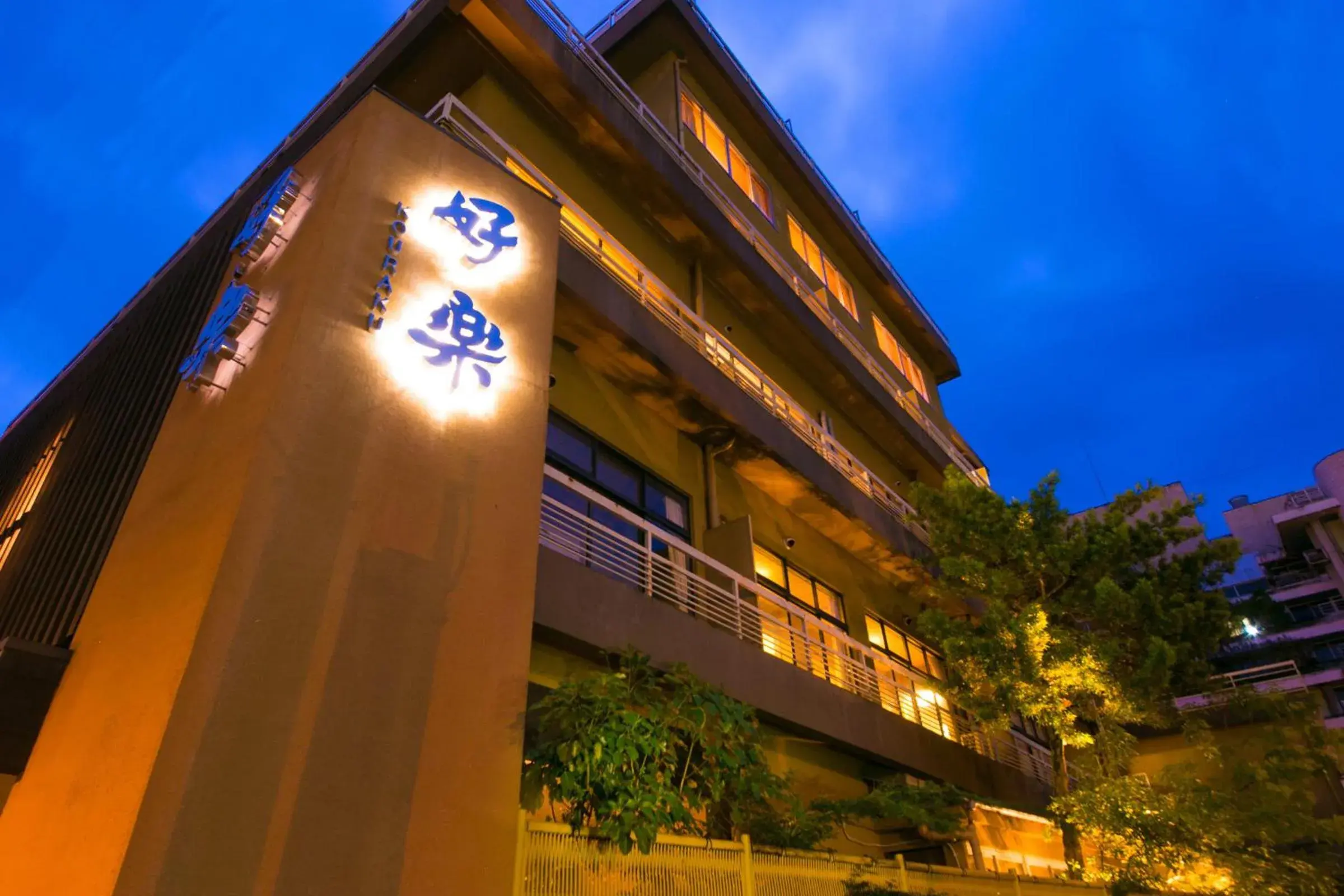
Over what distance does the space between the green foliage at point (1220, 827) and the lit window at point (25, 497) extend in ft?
45.3

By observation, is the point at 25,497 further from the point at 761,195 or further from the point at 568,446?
the point at 761,195

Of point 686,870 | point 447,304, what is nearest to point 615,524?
point 447,304

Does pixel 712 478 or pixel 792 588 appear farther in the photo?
pixel 792 588

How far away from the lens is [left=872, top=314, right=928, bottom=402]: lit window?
22797 millimetres

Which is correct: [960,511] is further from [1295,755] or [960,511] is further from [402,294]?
[402,294]

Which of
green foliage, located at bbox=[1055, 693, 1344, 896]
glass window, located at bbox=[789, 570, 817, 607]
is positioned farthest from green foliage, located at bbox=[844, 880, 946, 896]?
glass window, located at bbox=[789, 570, 817, 607]

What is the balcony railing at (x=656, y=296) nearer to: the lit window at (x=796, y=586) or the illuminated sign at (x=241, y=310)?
the lit window at (x=796, y=586)

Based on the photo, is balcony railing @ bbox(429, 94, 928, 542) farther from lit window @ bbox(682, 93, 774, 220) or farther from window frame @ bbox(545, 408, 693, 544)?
lit window @ bbox(682, 93, 774, 220)

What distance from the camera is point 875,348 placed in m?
21.8

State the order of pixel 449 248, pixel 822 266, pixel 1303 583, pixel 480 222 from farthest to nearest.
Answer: pixel 1303 583 < pixel 822 266 < pixel 480 222 < pixel 449 248

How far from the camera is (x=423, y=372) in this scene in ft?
22.4

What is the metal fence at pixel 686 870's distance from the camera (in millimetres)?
5656

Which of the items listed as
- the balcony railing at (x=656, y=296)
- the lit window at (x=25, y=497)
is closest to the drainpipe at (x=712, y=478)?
the balcony railing at (x=656, y=296)

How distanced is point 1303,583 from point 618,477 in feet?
152
